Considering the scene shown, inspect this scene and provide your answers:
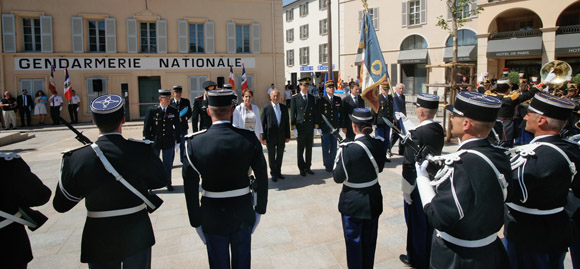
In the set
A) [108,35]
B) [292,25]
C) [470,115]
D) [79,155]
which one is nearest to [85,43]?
[108,35]

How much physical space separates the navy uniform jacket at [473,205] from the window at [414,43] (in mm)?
31033

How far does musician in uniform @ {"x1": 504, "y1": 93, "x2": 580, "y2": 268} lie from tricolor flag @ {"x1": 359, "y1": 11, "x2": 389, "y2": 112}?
19.3ft

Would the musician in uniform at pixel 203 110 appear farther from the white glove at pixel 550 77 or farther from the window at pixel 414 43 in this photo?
the window at pixel 414 43

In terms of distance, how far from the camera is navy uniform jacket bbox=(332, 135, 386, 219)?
11.9 ft

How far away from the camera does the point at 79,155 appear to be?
2719mm

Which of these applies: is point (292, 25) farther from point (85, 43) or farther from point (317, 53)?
point (85, 43)

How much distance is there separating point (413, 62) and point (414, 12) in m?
4.33

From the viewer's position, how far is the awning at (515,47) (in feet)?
76.5

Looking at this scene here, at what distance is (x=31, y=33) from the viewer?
20125 millimetres

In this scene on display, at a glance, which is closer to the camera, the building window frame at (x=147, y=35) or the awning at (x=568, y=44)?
the awning at (x=568, y=44)

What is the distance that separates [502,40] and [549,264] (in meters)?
26.4

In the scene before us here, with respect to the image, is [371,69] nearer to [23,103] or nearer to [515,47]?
[23,103]

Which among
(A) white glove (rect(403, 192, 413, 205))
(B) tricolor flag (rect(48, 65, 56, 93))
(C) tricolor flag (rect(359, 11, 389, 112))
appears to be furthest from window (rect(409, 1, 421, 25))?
(A) white glove (rect(403, 192, 413, 205))

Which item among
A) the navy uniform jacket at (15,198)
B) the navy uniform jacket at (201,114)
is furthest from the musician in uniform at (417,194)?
the navy uniform jacket at (201,114)
